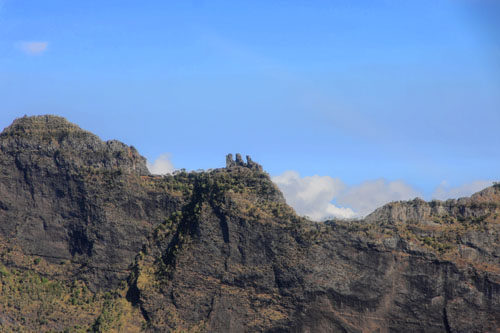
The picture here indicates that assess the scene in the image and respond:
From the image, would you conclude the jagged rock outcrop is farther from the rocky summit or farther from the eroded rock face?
the eroded rock face

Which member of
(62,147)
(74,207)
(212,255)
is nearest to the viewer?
(212,255)

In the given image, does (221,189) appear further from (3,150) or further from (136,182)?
(3,150)

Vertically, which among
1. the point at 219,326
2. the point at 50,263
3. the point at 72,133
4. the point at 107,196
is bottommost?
the point at 219,326

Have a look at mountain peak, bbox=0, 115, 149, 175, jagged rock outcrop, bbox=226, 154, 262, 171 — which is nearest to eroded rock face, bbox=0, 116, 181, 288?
mountain peak, bbox=0, 115, 149, 175

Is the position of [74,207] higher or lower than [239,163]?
lower

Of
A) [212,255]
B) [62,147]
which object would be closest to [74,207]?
[62,147]

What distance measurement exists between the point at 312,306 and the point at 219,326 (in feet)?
38.3

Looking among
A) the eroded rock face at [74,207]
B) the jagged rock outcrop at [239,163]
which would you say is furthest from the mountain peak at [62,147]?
the jagged rock outcrop at [239,163]

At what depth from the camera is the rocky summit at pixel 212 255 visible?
119750 millimetres

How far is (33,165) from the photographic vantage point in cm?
12862

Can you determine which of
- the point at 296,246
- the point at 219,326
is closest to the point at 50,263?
the point at 219,326

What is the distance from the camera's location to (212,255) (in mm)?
122625

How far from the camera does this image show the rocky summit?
119750 mm

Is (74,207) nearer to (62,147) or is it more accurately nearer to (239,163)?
(62,147)
